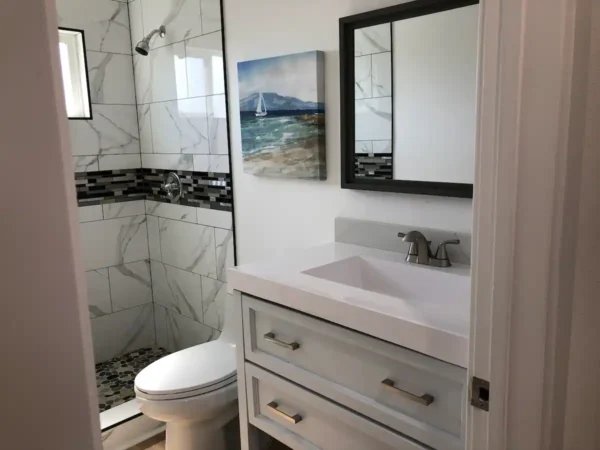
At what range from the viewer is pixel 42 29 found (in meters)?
0.46

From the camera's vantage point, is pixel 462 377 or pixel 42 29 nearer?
pixel 42 29

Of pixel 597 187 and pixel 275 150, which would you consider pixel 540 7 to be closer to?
pixel 597 187

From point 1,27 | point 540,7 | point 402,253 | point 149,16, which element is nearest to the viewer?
point 1,27

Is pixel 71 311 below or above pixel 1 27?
below

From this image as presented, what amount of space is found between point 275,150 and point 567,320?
60.0 inches

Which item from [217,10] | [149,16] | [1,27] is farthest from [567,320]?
[149,16]

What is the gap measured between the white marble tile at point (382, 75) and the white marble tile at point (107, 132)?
178 centimetres

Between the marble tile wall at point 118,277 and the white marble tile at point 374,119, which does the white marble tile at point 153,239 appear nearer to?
the marble tile wall at point 118,277

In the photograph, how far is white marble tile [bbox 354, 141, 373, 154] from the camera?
1.88m

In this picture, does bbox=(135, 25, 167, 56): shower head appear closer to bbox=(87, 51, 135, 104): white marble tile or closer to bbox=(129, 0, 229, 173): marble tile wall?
bbox=(129, 0, 229, 173): marble tile wall

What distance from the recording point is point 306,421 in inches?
61.4

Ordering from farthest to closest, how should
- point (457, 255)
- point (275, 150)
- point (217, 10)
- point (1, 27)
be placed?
point (217, 10), point (275, 150), point (457, 255), point (1, 27)

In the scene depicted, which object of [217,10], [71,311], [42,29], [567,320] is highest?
[217,10]

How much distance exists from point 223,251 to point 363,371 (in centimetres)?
141
